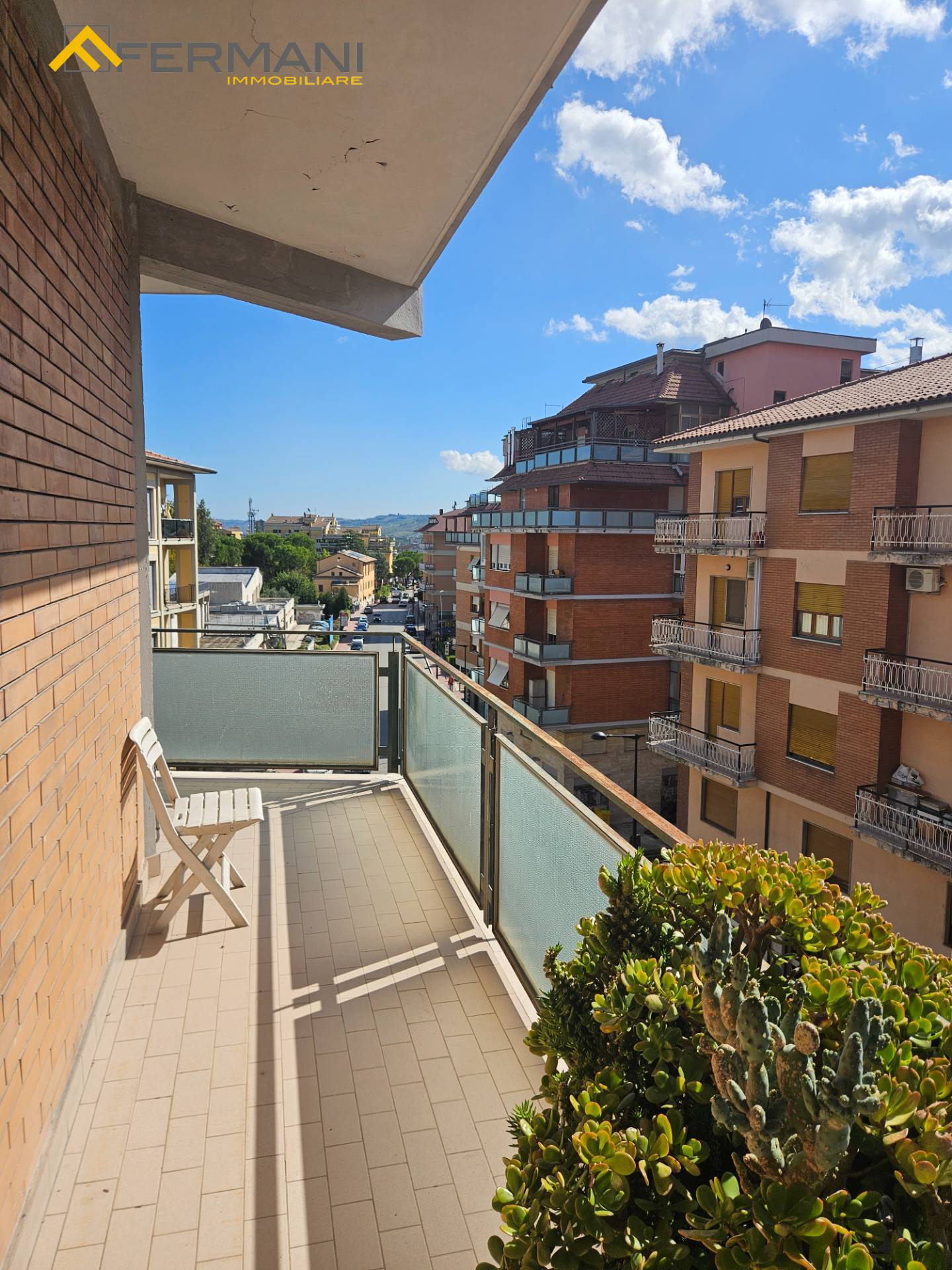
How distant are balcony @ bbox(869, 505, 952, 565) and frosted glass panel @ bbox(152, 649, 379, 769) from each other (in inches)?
488

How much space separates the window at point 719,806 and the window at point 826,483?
→ 7197 mm

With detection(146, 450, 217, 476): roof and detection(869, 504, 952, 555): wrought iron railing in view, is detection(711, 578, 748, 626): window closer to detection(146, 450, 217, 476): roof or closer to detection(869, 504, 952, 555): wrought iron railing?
detection(869, 504, 952, 555): wrought iron railing

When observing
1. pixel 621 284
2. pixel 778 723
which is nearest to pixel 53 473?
pixel 778 723

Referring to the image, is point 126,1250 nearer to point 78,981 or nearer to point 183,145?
point 78,981

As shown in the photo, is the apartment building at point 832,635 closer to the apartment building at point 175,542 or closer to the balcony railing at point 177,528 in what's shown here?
the apartment building at point 175,542

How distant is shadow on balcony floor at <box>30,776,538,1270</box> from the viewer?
6.70ft

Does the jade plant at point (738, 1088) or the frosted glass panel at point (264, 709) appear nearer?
the jade plant at point (738, 1088)

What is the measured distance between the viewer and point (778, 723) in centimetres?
1823

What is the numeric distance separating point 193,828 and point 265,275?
10.4 ft

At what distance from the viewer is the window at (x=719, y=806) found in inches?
789

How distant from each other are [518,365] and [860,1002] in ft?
581

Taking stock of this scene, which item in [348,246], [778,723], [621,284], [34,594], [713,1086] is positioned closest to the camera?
[713,1086]

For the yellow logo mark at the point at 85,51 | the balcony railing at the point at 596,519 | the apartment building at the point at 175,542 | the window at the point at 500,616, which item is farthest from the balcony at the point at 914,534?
the apartment building at the point at 175,542

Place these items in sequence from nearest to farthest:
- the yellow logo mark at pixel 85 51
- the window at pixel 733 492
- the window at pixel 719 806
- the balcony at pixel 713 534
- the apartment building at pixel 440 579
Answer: the yellow logo mark at pixel 85 51, the balcony at pixel 713 534, the window at pixel 733 492, the window at pixel 719 806, the apartment building at pixel 440 579
